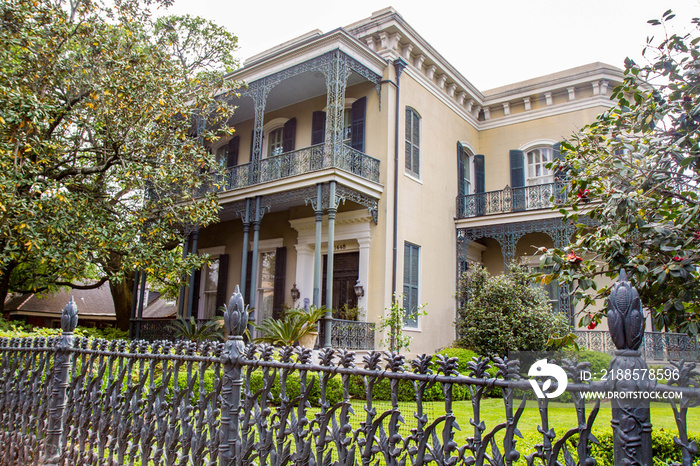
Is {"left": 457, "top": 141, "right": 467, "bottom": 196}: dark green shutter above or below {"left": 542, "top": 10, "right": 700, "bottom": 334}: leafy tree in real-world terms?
above

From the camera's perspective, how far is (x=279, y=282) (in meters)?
14.8

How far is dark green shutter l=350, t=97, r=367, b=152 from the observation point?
13.5 metres

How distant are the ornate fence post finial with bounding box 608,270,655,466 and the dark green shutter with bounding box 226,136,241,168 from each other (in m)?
15.9

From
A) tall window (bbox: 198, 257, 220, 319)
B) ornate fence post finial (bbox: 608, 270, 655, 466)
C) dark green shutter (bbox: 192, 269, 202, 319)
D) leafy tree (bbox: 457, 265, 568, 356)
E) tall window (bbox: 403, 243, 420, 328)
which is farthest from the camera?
dark green shutter (bbox: 192, 269, 202, 319)

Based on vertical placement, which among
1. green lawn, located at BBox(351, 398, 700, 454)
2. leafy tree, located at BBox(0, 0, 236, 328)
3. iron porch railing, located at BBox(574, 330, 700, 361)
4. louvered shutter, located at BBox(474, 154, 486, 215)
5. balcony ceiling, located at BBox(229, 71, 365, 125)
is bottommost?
green lawn, located at BBox(351, 398, 700, 454)

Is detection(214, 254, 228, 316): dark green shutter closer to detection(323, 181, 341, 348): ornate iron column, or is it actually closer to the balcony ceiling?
the balcony ceiling

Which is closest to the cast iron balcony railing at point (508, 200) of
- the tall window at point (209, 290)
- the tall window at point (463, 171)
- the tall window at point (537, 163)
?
the tall window at point (463, 171)

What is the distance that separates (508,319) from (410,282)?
8.25 feet

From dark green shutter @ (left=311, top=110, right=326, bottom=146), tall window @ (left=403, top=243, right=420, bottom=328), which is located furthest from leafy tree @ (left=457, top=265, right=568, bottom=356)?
dark green shutter @ (left=311, top=110, right=326, bottom=146)

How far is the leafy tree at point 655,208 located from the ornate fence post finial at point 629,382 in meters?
2.31

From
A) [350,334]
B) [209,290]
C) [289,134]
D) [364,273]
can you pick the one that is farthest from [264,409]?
[209,290]

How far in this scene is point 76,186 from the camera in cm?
1088

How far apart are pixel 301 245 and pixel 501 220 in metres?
5.59

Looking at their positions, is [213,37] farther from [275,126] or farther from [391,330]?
[391,330]
